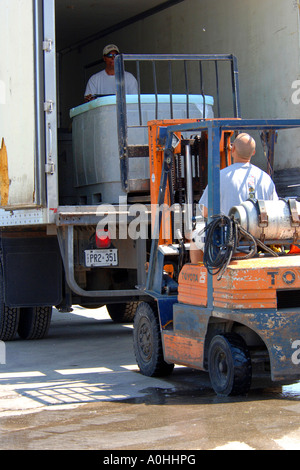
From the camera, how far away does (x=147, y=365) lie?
23.4 feet

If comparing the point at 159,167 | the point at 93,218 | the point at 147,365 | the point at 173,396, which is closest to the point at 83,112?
the point at 93,218

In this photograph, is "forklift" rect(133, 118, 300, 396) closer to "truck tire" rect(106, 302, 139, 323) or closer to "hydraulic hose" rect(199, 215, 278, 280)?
"hydraulic hose" rect(199, 215, 278, 280)

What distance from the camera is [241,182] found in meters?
6.22

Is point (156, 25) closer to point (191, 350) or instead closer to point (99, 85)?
point (99, 85)

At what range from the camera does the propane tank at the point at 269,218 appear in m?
5.87

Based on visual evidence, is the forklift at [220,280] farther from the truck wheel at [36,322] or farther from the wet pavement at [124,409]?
the truck wheel at [36,322]

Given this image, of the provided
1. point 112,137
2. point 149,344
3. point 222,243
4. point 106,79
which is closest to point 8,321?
point 112,137

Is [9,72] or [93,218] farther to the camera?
[9,72]

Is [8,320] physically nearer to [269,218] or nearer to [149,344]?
[149,344]

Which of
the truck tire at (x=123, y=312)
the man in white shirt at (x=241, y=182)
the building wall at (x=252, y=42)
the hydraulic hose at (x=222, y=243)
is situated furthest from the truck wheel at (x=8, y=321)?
the hydraulic hose at (x=222, y=243)

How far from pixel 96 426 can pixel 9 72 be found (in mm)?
4580

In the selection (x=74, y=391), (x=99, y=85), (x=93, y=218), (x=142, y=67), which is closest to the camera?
(x=74, y=391)

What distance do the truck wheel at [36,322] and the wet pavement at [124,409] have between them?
100cm

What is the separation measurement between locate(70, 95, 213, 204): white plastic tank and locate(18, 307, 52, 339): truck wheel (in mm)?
1431
